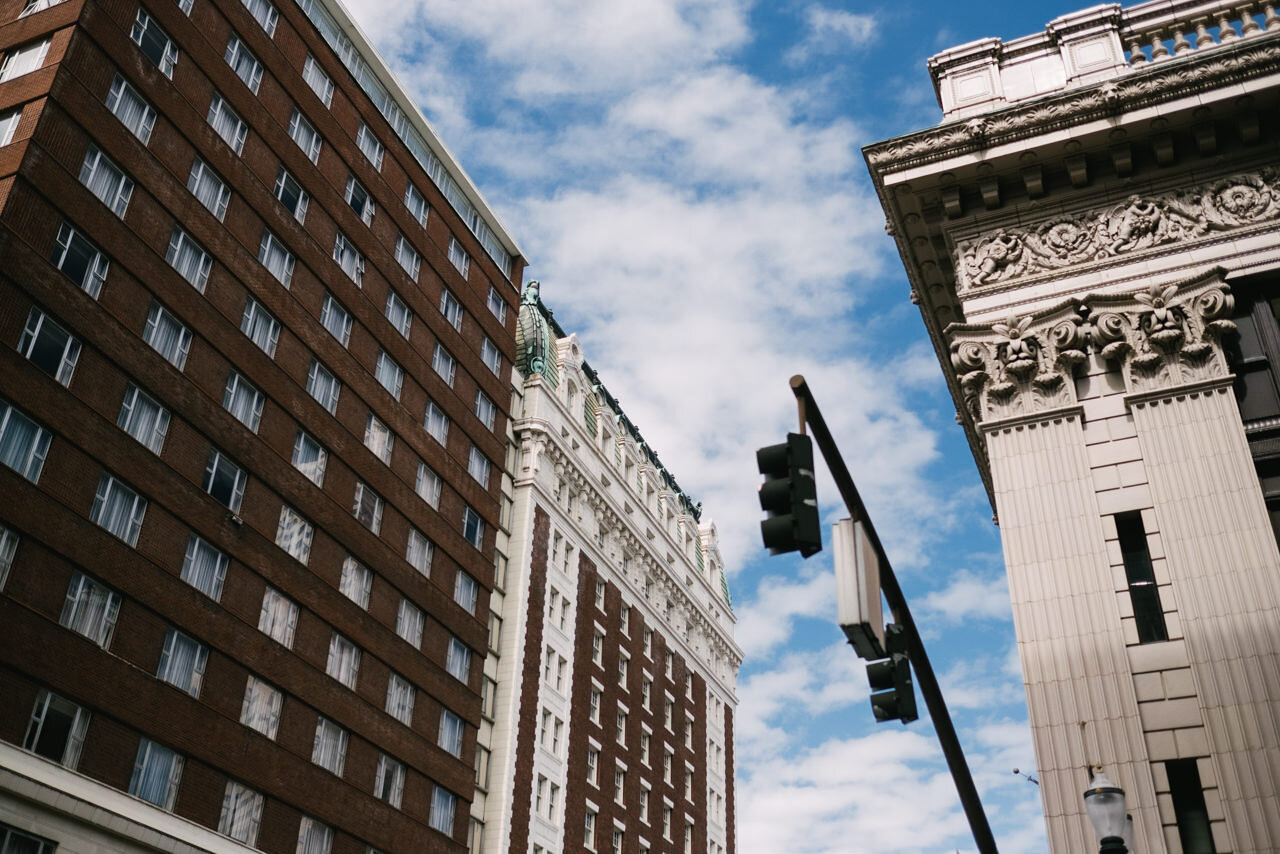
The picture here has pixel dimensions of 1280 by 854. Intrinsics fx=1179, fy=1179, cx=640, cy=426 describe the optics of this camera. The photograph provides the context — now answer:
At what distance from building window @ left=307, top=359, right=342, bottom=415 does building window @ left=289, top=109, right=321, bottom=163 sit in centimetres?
995

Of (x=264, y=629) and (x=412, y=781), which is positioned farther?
(x=412, y=781)

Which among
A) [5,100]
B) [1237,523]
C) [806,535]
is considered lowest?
[806,535]

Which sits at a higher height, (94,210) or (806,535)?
(94,210)

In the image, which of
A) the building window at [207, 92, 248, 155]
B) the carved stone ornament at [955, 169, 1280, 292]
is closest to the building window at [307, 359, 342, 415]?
the building window at [207, 92, 248, 155]

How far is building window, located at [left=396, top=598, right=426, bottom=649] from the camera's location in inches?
2083

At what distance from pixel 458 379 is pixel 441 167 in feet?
41.5

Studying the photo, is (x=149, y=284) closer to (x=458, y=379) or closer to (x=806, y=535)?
(x=458, y=379)

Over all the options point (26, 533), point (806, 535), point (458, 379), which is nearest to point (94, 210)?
point (26, 533)

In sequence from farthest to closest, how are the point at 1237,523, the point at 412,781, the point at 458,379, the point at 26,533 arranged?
the point at 458,379 < the point at 412,781 < the point at 26,533 < the point at 1237,523

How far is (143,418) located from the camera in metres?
40.2

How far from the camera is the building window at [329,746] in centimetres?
4558

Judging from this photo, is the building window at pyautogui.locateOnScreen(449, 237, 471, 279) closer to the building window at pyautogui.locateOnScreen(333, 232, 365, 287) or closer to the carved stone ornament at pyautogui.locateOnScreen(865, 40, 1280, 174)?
the building window at pyautogui.locateOnScreen(333, 232, 365, 287)

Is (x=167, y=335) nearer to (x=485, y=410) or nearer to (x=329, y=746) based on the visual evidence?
(x=329, y=746)

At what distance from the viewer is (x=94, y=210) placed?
39.7 m
